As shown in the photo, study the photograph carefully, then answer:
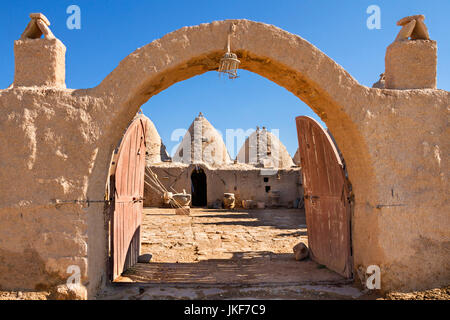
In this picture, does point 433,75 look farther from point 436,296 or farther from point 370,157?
point 436,296

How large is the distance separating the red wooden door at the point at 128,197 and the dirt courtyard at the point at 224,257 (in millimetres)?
252

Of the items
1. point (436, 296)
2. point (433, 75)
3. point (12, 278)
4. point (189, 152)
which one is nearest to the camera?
point (12, 278)

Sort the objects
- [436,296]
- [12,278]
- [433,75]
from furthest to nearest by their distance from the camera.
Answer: [433,75]
[436,296]
[12,278]

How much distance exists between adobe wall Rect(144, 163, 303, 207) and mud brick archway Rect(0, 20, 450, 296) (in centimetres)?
1298

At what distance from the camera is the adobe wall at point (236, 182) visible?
16.9 m

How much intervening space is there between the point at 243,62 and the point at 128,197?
2551 mm

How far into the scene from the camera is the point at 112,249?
4.00 metres

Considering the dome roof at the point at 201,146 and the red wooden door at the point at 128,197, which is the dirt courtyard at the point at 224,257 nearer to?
the red wooden door at the point at 128,197

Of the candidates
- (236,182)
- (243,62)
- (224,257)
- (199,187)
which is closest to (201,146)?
(199,187)

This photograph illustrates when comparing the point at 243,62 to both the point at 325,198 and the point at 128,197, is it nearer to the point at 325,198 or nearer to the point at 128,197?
the point at 325,198

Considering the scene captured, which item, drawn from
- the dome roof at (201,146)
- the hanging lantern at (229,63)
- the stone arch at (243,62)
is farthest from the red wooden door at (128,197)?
the dome roof at (201,146)
